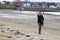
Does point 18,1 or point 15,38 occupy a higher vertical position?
point 15,38

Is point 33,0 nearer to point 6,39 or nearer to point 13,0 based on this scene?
point 13,0

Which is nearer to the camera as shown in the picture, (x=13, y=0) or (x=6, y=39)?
(x=6, y=39)

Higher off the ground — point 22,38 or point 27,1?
point 22,38

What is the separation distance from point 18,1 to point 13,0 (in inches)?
147

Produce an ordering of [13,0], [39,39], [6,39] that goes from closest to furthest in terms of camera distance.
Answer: [6,39] < [39,39] < [13,0]

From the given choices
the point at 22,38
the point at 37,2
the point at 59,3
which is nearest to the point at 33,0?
the point at 37,2

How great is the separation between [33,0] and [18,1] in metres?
9.07

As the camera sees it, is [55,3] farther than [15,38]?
Yes

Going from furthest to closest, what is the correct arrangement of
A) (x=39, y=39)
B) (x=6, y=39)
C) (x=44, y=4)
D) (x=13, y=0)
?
(x=13, y=0), (x=44, y=4), (x=39, y=39), (x=6, y=39)

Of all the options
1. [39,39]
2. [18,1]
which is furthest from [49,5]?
[39,39]

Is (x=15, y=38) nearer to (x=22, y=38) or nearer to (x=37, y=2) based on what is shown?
(x=22, y=38)

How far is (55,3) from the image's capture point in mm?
108438

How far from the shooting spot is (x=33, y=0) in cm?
11238

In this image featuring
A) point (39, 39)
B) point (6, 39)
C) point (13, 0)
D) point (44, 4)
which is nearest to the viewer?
point (6, 39)
